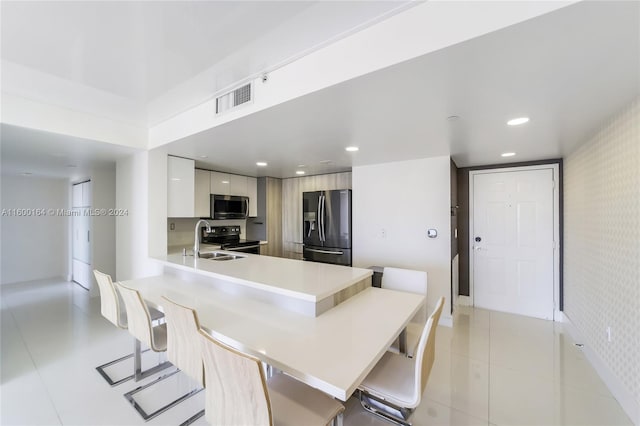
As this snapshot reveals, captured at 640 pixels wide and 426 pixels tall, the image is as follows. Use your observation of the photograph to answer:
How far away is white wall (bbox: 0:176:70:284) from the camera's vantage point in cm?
544

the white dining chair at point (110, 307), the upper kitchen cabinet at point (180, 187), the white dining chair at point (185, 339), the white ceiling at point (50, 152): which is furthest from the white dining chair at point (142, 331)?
the white ceiling at point (50, 152)

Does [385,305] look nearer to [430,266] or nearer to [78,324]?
[430,266]

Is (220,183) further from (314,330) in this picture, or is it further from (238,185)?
(314,330)

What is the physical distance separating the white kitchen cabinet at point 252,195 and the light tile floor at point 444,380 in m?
2.81

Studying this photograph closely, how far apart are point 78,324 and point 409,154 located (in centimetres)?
480

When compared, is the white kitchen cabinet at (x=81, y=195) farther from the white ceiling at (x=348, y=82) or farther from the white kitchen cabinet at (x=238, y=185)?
the white kitchen cabinet at (x=238, y=185)

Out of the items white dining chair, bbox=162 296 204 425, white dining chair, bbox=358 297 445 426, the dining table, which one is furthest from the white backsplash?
white dining chair, bbox=358 297 445 426

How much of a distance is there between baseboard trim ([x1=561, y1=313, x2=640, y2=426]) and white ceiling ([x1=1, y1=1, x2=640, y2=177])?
2.06 metres

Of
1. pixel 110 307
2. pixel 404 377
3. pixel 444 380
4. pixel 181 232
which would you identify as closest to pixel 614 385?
pixel 444 380

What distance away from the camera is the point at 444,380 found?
231cm

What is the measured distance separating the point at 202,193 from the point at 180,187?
2.54ft

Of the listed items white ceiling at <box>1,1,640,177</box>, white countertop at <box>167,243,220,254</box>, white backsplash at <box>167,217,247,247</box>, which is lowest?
white countertop at <box>167,243,220,254</box>

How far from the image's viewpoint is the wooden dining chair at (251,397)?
1074mm

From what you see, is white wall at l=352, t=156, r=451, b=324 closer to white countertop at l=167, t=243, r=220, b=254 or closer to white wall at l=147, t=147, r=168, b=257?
white countertop at l=167, t=243, r=220, b=254
